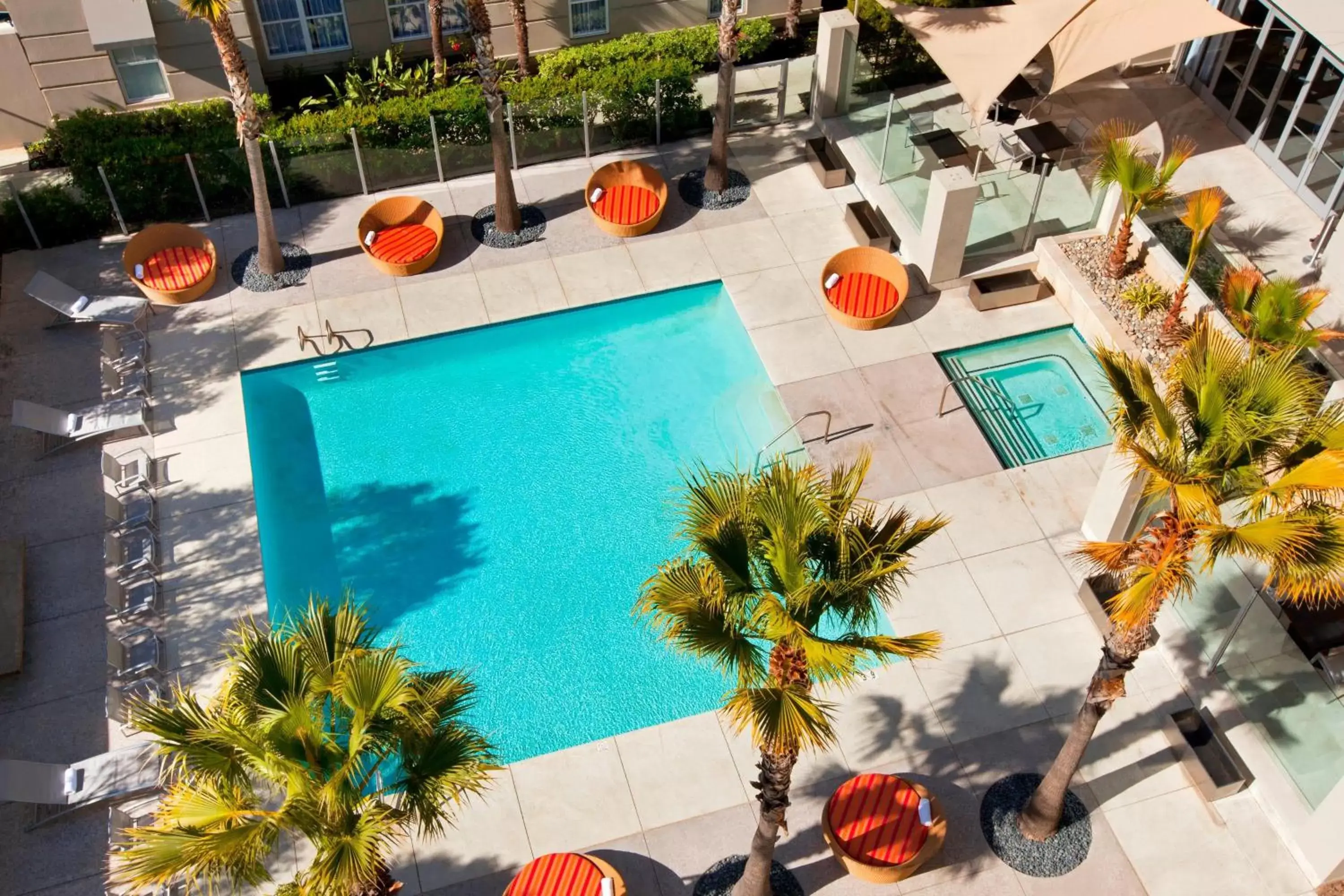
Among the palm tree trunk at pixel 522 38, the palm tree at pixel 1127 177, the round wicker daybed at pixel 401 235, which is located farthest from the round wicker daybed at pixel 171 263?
the palm tree at pixel 1127 177

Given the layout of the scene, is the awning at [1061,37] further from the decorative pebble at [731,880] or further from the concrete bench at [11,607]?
the concrete bench at [11,607]

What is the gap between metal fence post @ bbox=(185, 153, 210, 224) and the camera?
1936cm

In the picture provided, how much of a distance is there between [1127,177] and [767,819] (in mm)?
10949

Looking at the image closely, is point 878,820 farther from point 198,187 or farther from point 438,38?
point 438,38

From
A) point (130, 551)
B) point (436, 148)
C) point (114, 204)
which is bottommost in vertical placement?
point (130, 551)

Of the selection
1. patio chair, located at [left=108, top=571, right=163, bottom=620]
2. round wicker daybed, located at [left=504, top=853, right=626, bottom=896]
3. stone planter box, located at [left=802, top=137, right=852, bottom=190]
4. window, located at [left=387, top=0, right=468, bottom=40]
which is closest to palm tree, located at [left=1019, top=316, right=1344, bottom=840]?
round wicker daybed, located at [left=504, top=853, right=626, bottom=896]

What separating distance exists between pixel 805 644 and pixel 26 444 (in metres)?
13.0

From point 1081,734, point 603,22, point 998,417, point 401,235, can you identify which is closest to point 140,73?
point 401,235

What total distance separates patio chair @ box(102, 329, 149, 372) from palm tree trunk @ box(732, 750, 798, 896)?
11.8 metres

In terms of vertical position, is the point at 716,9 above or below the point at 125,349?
above

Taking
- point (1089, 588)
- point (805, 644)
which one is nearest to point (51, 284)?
point (805, 644)

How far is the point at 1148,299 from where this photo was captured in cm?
1738

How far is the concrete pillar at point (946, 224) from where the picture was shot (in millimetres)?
17172

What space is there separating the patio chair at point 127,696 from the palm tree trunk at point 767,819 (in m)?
6.85
